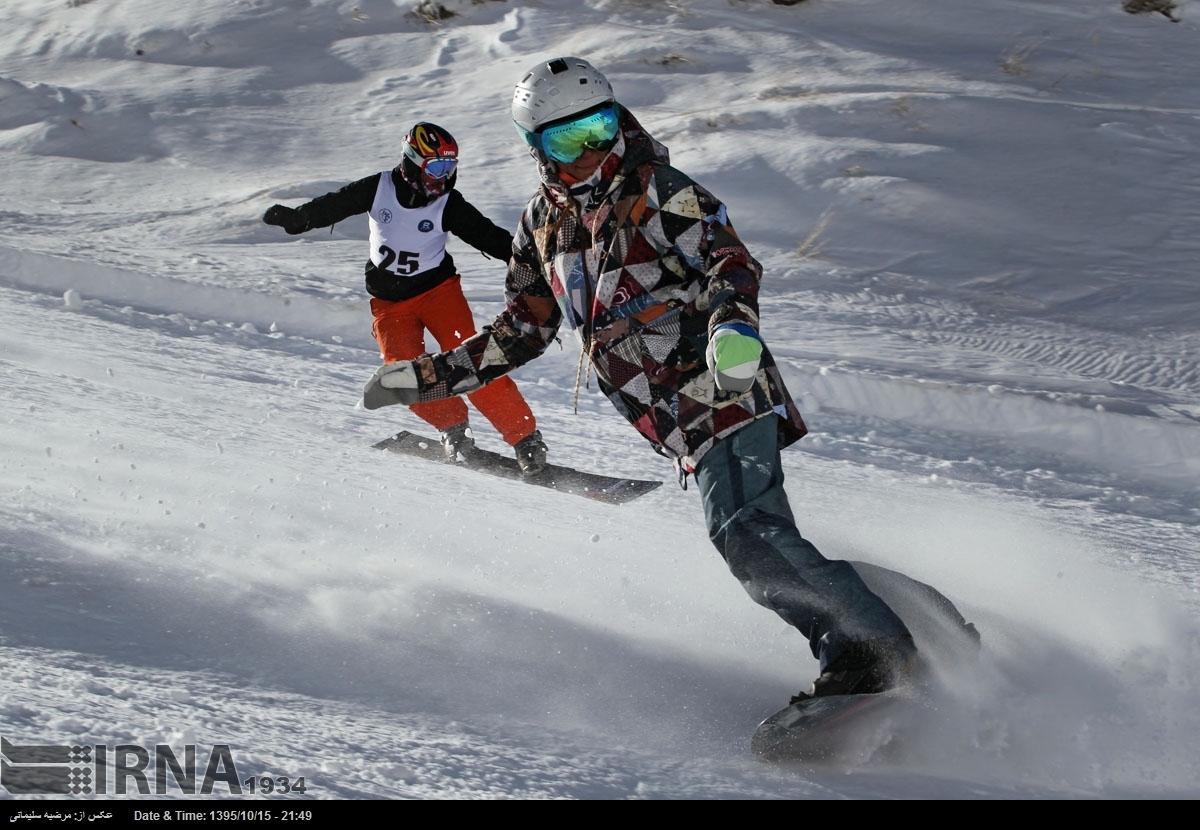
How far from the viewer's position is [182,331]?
7.92 m

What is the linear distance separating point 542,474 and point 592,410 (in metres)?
1.40

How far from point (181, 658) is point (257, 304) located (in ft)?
17.0

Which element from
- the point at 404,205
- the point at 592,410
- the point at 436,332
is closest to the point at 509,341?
the point at 436,332

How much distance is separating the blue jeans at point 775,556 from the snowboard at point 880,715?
15 centimetres

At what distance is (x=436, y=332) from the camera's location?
610 centimetres

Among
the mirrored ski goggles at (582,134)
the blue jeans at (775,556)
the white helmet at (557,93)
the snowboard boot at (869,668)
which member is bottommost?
the snowboard boot at (869,668)

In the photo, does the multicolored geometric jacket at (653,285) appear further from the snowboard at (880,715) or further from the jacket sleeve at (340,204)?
the jacket sleeve at (340,204)

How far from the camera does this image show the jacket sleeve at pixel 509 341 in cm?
414

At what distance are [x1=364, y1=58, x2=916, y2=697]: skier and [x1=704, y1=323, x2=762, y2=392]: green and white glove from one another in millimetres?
12

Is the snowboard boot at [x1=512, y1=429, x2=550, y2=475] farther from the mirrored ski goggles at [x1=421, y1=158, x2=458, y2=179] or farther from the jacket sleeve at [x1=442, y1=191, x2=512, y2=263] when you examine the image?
the mirrored ski goggles at [x1=421, y1=158, x2=458, y2=179]

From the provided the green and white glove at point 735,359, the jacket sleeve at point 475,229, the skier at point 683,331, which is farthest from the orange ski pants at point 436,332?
the green and white glove at point 735,359

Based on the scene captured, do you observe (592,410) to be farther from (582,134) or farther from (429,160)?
(582,134)

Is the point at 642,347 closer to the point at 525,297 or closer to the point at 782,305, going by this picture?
the point at 525,297
